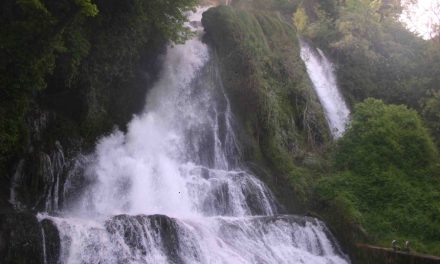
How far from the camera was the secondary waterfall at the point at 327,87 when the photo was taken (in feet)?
71.5

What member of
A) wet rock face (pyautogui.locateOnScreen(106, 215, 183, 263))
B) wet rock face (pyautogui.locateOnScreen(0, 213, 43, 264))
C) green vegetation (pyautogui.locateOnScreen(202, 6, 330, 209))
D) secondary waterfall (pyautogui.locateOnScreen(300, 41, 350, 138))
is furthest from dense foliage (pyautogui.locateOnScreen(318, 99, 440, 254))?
wet rock face (pyautogui.locateOnScreen(0, 213, 43, 264))

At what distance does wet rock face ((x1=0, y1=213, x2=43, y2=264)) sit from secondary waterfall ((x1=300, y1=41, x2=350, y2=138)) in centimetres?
1327

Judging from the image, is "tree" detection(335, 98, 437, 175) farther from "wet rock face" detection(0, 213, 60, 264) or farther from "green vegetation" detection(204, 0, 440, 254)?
"wet rock face" detection(0, 213, 60, 264)

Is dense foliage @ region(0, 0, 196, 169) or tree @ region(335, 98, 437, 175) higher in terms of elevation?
dense foliage @ region(0, 0, 196, 169)

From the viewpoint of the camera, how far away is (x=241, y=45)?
18.2m

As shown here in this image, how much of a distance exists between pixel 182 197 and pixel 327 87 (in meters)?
12.1

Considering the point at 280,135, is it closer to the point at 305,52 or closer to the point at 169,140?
the point at 169,140

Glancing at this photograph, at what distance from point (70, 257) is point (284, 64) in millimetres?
13052

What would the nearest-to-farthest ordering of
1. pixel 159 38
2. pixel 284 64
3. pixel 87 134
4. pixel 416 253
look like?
pixel 416 253
pixel 87 134
pixel 159 38
pixel 284 64

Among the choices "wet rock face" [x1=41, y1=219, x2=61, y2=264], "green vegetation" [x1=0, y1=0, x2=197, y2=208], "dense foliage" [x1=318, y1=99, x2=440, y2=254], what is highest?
"green vegetation" [x1=0, y1=0, x2=197, y2=208]

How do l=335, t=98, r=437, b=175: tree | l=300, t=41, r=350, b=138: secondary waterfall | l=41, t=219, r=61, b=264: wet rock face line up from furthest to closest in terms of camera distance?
l=300, t=41, r=350, b=138: secondary waterfall, l=335, t=98, r=437, b=175: tree, l=41, t=219, r=61, b=264: wet rock face

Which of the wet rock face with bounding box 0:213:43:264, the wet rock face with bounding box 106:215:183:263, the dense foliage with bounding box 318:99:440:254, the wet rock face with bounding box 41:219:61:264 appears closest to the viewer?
the wet rock face with bounding box 0:213:43:264

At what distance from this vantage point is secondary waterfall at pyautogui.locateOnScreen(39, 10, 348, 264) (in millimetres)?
10141

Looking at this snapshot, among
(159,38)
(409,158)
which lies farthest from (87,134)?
(409,158)
